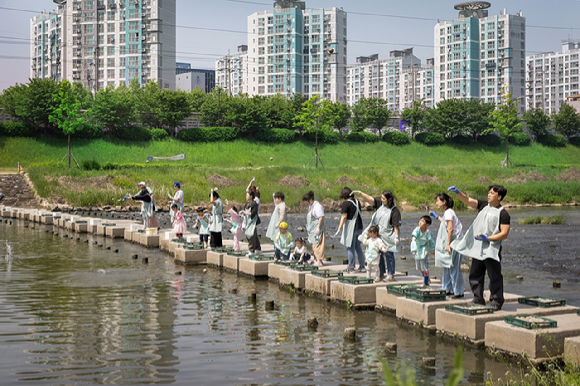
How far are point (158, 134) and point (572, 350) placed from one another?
227 feet

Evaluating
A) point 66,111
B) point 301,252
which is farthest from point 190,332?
point 66,111

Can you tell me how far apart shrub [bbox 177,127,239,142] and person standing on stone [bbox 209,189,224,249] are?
5655cm

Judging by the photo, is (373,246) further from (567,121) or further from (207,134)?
(567,121)

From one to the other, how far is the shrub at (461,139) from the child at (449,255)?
257 feet

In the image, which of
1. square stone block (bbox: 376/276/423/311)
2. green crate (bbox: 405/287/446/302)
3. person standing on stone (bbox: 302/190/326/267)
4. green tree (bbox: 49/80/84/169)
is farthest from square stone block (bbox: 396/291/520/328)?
green tree (bbox: 49/80/84/169)

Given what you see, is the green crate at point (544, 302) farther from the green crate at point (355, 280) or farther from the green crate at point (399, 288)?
the green crate at point (355, 280)

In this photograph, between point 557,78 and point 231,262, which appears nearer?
point 231,262

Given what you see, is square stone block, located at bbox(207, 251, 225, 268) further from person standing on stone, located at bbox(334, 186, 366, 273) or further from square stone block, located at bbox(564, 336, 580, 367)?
square stone block, located at bbox(564, 336, 580, 367)

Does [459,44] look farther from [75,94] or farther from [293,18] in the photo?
[75,94]

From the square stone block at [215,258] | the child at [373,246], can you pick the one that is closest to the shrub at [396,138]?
the square stone block at [215,258]

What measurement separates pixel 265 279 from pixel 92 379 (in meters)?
8.38

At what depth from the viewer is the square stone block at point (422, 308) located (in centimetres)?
1055


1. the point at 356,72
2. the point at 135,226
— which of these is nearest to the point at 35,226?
the point at 135,226

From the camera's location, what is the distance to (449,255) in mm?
11570
